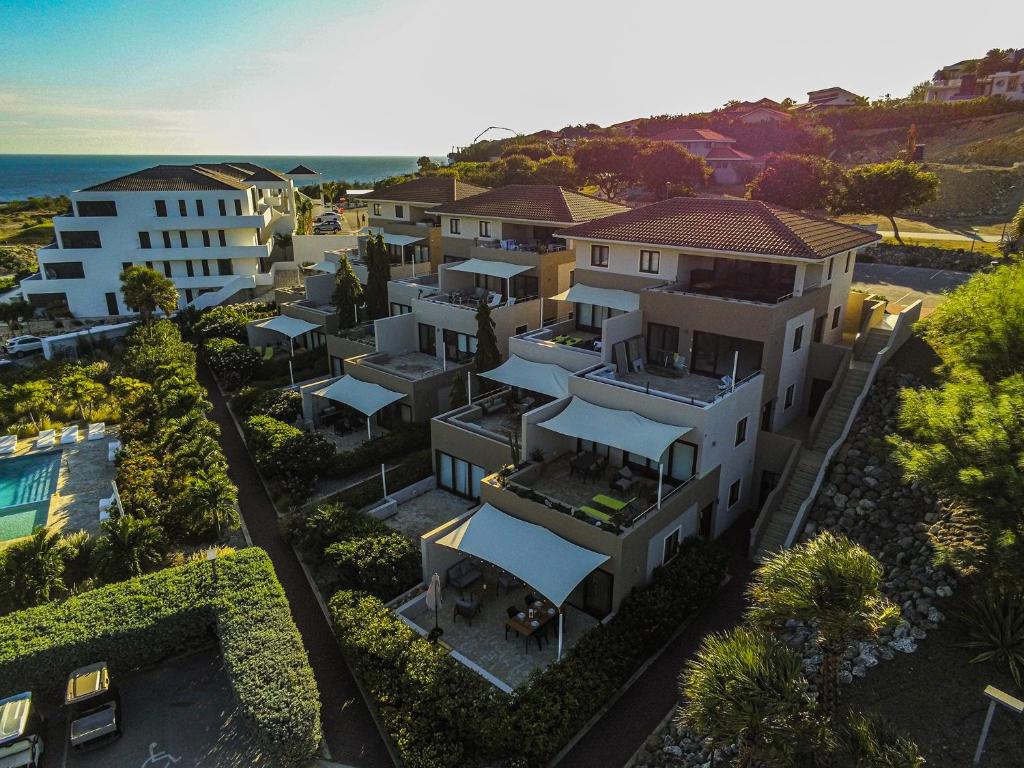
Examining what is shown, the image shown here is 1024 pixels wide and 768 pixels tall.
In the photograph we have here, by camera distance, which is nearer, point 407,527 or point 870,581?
point 870,581

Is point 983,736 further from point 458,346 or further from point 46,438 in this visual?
point 46,438

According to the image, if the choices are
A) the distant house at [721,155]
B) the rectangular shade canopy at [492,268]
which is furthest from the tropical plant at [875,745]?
the distant house at [721,155]

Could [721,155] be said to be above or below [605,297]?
above

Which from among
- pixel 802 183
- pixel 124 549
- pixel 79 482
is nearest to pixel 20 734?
pixel 124 549

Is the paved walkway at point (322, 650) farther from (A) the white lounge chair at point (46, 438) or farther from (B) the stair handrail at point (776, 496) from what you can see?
(B) the stair handrail at point (776, 496)

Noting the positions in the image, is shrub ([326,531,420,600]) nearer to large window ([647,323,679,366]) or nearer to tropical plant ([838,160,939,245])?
large window ([647,323,679,366])

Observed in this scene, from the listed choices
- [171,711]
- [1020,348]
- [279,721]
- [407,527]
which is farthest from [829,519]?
[171,711]

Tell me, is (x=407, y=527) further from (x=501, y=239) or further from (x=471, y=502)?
(x=501, y=239)
